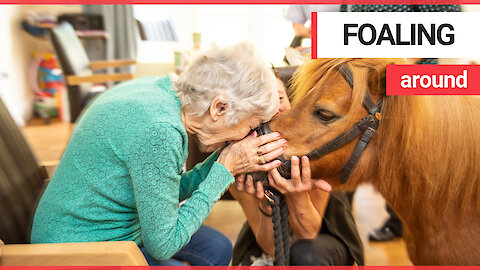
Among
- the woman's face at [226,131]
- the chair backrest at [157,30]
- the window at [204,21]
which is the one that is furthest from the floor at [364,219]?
the chair backrest at [157,30]

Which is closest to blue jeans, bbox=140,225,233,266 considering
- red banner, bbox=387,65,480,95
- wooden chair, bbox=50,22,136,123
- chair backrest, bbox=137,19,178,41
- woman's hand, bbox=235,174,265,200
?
woman's hand, bbox=235,174,265,200

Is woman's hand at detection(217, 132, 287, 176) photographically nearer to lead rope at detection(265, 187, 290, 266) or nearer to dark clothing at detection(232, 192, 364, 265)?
lead rope at detection(265, 187, 290, 266)

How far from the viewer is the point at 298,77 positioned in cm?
127

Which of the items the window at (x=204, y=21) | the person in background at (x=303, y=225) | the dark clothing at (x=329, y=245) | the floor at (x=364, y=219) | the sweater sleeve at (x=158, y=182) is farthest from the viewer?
the window at (x=204, y=21)

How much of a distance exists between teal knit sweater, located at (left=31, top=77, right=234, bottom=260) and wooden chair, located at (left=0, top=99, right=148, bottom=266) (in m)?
0.08

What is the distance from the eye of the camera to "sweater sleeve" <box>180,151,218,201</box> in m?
1.30

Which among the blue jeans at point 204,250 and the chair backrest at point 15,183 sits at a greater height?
the chair backrest at point 15,183

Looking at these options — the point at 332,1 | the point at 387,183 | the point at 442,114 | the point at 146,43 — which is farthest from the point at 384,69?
the point at 146,43

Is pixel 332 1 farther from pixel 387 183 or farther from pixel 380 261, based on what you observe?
pixel 380 261

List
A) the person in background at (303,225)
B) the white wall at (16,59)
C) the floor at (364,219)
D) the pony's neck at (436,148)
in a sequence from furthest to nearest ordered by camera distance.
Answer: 1. the white wall at (16,59)
2. the floor at (364,219)
3. the person in background at (303,225)
4. the pony's neck at (436,148)

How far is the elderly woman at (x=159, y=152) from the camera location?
0.99 m

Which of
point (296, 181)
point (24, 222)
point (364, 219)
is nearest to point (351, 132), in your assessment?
point (296, 181)

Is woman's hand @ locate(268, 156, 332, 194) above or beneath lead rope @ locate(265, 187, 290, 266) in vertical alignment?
above

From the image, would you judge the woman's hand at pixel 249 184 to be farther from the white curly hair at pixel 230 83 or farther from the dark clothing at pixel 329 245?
the dark clothing at pixel 329 245
